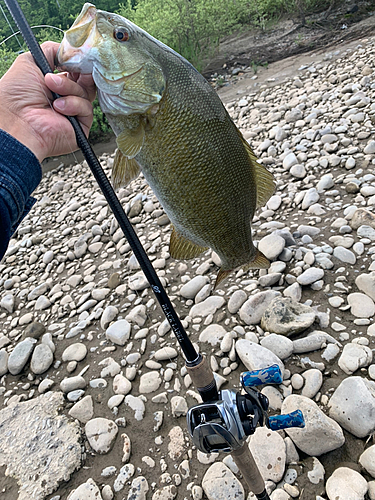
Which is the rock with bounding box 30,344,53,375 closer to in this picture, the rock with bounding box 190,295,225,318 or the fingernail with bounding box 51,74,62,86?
the rock with bounding box 190,295,225,318

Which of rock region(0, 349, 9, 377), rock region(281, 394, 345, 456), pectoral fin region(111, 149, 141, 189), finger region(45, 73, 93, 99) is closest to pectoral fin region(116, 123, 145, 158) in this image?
pectoral fin region(111, 149, 141, 189)

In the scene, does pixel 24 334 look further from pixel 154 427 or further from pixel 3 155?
pixel 3 155

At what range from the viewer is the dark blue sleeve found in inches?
48.5

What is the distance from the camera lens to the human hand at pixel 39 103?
1248mm

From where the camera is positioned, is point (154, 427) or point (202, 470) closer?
point (202, 470)

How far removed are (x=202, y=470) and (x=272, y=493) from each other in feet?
1.35

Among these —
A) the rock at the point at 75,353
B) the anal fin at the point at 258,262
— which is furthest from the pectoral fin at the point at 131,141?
the rock at the point at 75,353

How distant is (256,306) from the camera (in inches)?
109

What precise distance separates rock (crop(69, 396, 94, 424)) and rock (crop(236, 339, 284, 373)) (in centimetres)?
111

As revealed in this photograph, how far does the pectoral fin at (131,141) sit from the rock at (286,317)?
1.75 m

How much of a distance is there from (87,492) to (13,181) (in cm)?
184

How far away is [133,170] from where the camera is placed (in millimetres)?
1354

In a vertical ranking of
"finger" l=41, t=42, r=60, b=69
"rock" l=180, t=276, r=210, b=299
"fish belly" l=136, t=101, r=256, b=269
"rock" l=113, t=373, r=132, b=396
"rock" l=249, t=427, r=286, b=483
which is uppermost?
"finger" l=41, t=42, r=60, b=69

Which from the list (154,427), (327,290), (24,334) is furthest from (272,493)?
(24,334)
